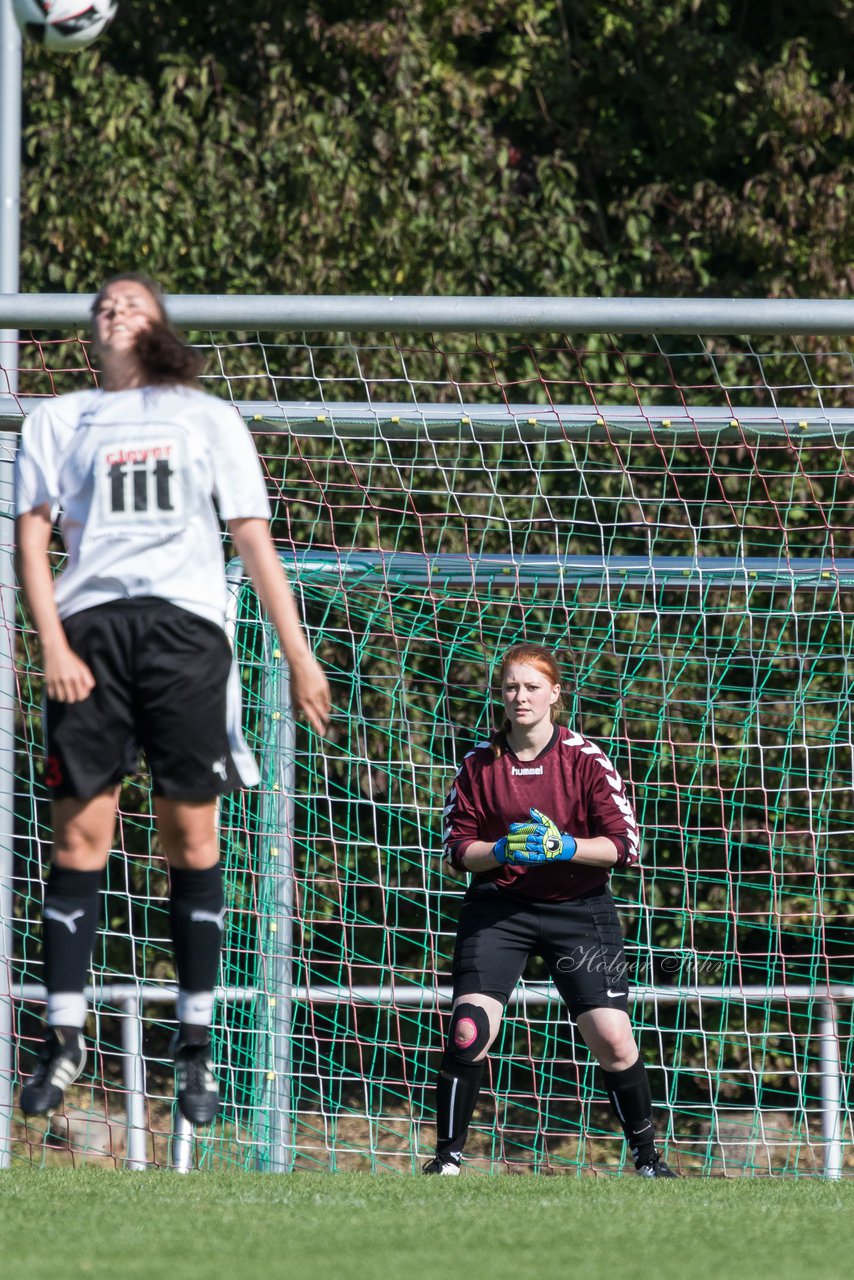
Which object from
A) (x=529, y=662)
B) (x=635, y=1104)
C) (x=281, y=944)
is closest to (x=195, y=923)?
(x=529, y=662)

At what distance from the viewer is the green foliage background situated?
986cm

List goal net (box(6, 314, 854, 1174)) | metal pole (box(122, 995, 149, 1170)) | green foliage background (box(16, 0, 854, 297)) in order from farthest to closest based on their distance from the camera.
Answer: green foliage background (box(16, 0, 854, 297)), goal net (box(6, 314, 854, 1174)), metal pole (box(122, 995, 149, 1170))

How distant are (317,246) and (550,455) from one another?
6.10 ft

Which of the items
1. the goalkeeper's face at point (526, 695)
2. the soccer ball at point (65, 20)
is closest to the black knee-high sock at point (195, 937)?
the goalkeeper's face at point (526, 695)

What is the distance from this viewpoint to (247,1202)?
4102mm

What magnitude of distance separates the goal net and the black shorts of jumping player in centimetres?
299

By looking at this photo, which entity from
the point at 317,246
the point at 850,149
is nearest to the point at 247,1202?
the point at 317,246

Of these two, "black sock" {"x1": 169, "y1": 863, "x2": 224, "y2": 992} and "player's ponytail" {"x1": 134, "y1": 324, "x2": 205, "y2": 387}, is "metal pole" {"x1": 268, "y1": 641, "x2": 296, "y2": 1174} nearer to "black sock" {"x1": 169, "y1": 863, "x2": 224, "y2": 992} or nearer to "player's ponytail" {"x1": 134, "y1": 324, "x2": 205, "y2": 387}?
"black sock" {"x1": 169, "y1": 863, "x2": 224, "y2": 992}

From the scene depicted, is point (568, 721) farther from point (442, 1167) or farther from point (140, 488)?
point (140, 488)

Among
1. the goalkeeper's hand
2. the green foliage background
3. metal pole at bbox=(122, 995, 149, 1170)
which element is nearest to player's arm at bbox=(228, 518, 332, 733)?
the goalkeeper's hand

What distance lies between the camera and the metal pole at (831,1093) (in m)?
6.96

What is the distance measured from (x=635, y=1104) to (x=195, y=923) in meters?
2.13

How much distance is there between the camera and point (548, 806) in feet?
17.8

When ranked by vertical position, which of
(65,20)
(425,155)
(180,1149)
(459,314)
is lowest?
(180,1149)
